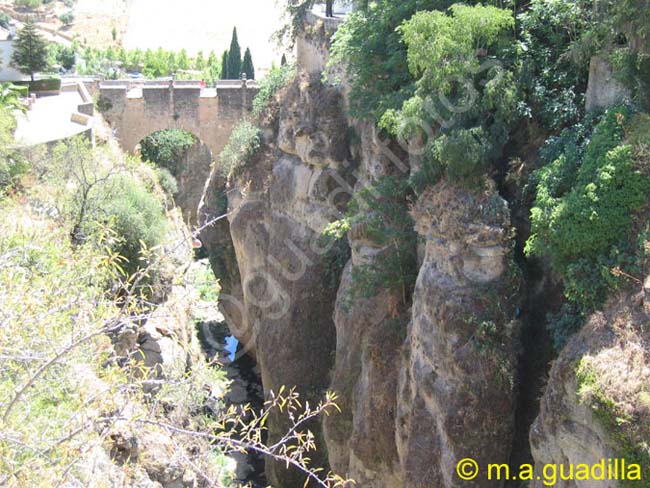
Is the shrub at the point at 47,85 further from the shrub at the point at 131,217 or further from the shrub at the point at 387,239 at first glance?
the shrub at the point at 387,239

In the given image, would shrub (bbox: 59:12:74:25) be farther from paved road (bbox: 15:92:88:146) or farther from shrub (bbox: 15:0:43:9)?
paved road (bbox: 15:92:88:146)

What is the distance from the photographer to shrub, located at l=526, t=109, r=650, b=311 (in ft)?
36.6

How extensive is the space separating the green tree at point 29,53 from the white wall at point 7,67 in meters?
0.50

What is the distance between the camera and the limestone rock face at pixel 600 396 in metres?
9.45

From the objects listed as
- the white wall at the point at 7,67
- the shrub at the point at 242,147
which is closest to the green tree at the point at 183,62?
the white wall at the point at 7,67

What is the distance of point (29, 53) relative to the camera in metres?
35.2

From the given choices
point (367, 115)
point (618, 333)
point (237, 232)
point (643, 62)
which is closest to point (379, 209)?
point (367, 115)

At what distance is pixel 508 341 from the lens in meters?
12.9

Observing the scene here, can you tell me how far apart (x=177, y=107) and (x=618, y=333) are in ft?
87.4

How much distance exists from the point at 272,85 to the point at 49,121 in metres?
8.38

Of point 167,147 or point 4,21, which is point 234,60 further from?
point 4,21

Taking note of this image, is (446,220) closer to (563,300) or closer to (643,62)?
(563,300)

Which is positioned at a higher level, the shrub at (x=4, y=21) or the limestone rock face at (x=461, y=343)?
the shrub at (x=4, y=21)

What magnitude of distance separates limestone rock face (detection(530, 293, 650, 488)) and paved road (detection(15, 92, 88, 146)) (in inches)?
715
